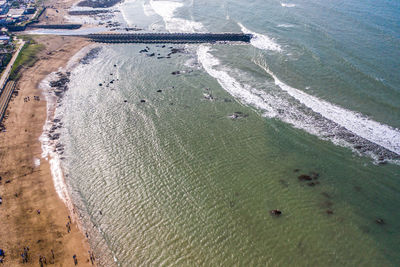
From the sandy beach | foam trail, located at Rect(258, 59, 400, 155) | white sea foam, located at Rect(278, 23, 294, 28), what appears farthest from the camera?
white sea foam, located at Rect(278, 23, 294, 28)

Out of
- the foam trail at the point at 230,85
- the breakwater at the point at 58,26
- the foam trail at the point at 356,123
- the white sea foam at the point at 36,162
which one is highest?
the breakwater at the point at 58,26

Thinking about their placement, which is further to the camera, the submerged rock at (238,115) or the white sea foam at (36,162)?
the submerged rock at (238,115)

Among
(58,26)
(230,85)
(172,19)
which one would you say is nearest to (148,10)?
(172,19)

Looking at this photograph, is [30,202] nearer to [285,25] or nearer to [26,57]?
[26,57]

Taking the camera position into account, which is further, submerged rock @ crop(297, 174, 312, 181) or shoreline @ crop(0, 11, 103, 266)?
submerged rock @ crop(297, 174, 312, 181)

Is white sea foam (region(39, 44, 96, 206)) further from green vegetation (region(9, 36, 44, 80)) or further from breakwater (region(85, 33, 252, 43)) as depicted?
breakwater (region(85, 33, 252, 43))

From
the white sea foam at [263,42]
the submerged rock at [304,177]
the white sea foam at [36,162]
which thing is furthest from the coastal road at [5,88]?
the white sea foam at [263,42]

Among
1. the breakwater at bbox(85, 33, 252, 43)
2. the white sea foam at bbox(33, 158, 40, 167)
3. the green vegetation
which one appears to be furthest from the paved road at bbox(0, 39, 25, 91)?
the white sea foam at bbox(33, 158, 40, 167)

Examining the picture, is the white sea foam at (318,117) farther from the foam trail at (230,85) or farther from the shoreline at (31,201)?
the shoreline at (31,201)
